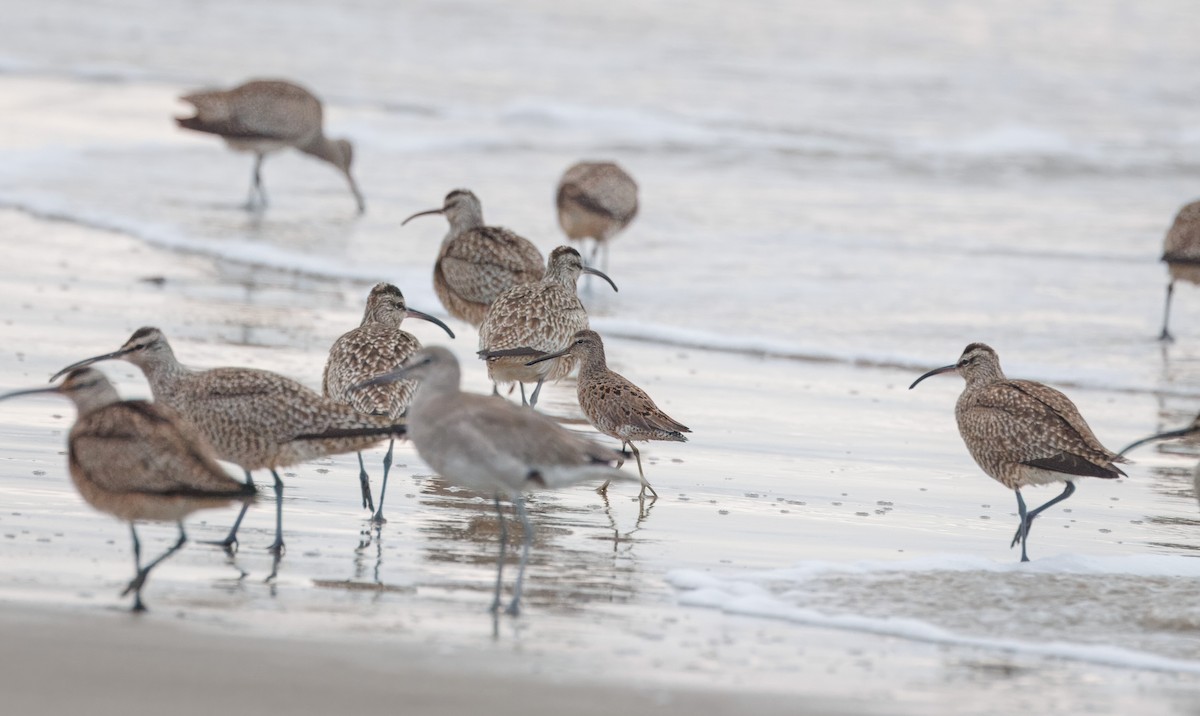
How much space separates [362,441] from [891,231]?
34.5 ft

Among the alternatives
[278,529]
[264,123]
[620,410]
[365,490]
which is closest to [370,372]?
[365,490]

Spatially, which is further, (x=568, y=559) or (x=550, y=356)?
(x=550, y=356)

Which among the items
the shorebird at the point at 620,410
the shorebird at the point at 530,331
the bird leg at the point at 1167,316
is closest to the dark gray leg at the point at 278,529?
the shorebird at the point at 620,410

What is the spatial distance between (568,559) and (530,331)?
269 centimetres

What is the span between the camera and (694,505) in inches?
303

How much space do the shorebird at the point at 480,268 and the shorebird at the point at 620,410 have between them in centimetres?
218

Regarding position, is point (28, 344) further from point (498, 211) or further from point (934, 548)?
point (498, 211)

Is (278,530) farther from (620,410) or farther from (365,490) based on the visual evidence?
(620,410)

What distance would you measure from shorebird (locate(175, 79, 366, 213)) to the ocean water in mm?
464

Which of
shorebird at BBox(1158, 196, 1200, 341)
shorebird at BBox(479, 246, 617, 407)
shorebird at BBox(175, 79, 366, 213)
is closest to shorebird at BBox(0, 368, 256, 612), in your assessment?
shorebird at BBox(479, 246, 617, 407)

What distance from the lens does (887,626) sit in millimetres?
5914

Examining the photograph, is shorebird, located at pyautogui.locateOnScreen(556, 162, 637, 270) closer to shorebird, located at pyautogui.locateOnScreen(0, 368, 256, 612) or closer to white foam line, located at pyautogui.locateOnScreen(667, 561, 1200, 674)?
white foam line, located at pyautogui.locateOnScreen(667, 561, 1200, 674)

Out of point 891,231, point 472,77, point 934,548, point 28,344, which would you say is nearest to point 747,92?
point 472,77

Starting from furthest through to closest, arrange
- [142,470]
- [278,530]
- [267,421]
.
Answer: [267,421] → [278,530] → [142,470]
